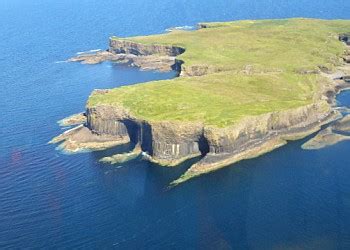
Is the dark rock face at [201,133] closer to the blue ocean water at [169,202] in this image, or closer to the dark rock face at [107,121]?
the dark rock face at [107,121]

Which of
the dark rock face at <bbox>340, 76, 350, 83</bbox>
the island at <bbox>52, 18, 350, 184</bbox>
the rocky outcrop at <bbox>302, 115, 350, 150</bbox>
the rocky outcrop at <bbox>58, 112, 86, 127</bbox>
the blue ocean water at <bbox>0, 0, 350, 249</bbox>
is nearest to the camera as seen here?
the blue ocean water at <bbox>0, 0, 350, 249</bbox>

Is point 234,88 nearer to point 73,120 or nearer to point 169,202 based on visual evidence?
point 73,120

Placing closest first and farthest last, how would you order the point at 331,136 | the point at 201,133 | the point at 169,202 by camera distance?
the point at 169,202 < the point at 201,133 < the point at 331,136

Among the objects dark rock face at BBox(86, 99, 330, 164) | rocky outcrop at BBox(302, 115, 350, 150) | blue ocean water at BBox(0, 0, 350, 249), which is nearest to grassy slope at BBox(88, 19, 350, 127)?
dark rock face at BBox(86, 99, 330, 164)

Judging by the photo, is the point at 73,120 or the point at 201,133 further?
the point at 73,120

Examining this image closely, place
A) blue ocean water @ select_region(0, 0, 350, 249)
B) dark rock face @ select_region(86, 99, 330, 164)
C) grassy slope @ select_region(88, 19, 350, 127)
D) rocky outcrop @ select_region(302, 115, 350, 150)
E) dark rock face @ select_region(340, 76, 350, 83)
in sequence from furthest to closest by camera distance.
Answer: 1. dark rock face @ select_region(340, 76, 350, 83)
2. grassy slope @ select_region(88, 19, 350, 127)
3. rocky outcrop @ select_region(302, 115, 350, 150)
4. dark rock face @ select_region(86, 99, 330, 164)
5. blue ocean water @ select_region(0, 0, 350, 249)

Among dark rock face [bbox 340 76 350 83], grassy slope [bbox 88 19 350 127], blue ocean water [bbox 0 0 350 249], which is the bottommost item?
blue ocean water [bbox 0 0 350 249]

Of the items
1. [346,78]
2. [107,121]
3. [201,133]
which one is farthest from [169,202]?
[346,78]

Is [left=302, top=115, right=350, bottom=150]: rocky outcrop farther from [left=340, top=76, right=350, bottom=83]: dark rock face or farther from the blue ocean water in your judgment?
[left=340, top=76, right=350, bottom=83]: dark rock face

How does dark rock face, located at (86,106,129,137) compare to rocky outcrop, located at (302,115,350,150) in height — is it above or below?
above

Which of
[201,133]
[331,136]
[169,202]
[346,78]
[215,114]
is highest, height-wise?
[215,114]

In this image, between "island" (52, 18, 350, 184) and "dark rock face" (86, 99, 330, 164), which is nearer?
"dark rock face" (86, 99, 330, 164)
